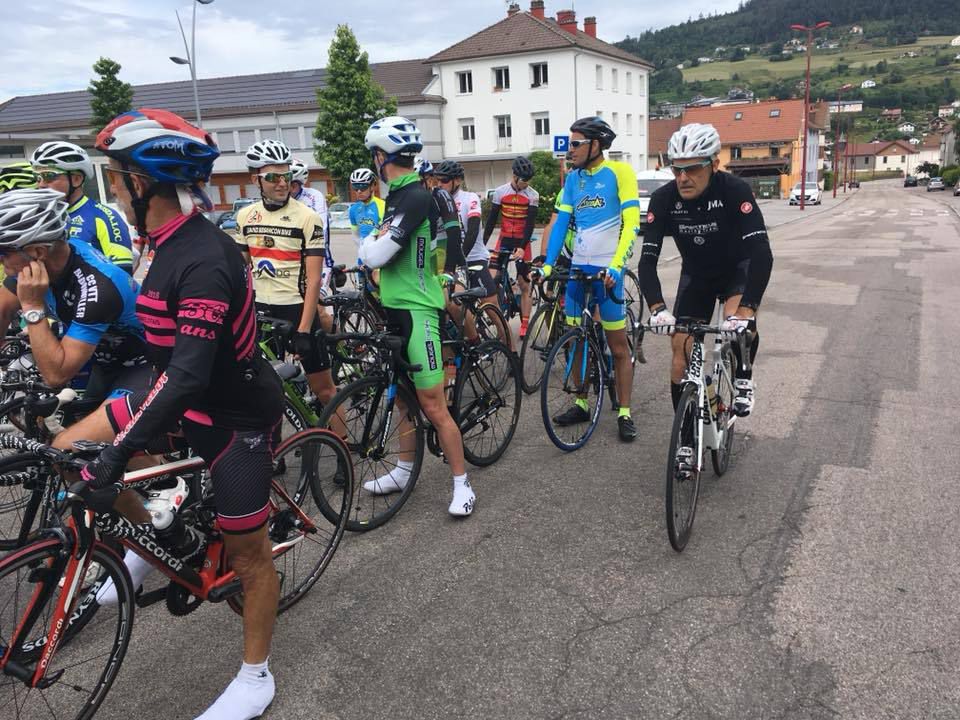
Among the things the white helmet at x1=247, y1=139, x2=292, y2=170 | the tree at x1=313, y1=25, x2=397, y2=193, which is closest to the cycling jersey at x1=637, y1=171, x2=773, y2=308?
the white helmet at x1=247, y1=139, x2=292, y2=170

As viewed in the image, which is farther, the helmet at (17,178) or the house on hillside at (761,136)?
the house on hillside at (761,136)

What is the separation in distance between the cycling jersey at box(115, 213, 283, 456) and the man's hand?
0.84 metres

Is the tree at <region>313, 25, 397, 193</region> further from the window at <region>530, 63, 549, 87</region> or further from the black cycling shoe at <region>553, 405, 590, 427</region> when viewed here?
the black cycling shoe at <region>553, 405, 590, 427</region>

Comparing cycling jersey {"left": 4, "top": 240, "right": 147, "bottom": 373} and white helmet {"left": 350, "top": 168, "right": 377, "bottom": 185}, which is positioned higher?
white helmet {"left": 350, "top": 168, "right": 377, "bottom": 185}

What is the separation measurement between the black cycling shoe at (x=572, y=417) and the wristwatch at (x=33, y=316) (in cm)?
342

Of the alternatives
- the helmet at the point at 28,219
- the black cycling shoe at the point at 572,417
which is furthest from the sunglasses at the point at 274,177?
the black cycling shoe at the point at 572,417

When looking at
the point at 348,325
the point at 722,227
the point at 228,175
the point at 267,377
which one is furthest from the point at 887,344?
the point at 228,175

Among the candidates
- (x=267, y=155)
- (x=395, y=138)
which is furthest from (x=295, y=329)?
(x=395, y=138)

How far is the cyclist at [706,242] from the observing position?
172 inches

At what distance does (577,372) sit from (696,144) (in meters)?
1.92

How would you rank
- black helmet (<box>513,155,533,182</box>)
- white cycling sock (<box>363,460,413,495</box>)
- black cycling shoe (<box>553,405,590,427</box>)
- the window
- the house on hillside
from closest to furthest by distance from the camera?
white cycling sock (<box>363,460,413,495</box>), black cycling shoe (<box>553,405,590,427</box>), black helmet (<box>513,155,533,182</box>), the window, the house on hillside

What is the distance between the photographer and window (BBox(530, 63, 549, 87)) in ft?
164

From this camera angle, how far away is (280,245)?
522 centimetres

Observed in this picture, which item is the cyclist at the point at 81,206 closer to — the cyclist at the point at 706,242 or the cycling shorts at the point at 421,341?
the cycling shorts at the point at 421,341
